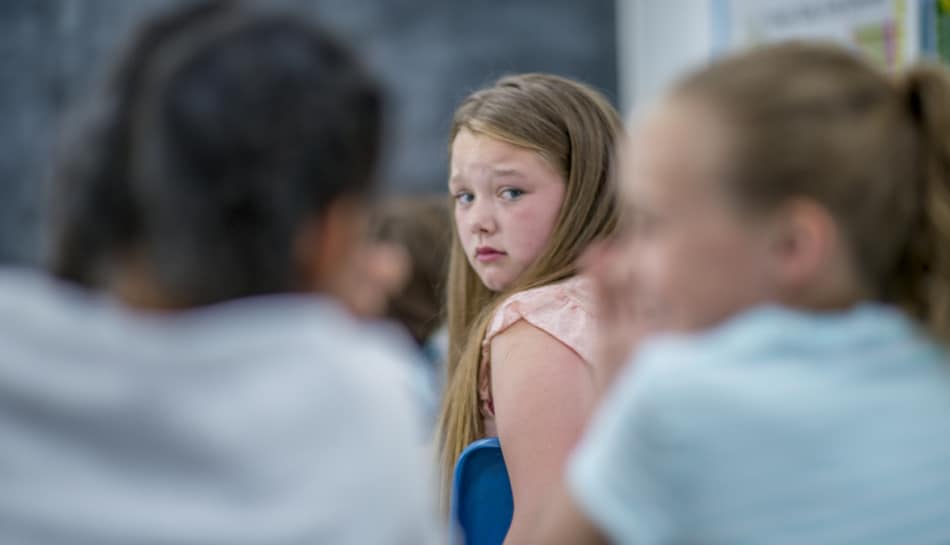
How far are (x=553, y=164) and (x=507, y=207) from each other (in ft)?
0.34

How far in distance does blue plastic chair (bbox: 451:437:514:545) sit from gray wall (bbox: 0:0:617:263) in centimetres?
288

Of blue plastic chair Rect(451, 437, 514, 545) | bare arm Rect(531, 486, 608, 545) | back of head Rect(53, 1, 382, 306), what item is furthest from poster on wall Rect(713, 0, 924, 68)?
back of head Rect(53, 1, 382, 306)

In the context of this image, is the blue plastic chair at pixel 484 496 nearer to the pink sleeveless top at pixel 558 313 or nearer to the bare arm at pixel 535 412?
the bare arm at pixel 535 412

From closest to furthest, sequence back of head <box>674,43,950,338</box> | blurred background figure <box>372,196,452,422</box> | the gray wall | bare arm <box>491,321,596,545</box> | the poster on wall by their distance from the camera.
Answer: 1. back of head <box>674,43,950,338</box>
2. bare arm <box>491,321,596,545</box>
3. the poster on wall
4. blurred background figure <box>372,196,452,422</box>
5. the gray wall

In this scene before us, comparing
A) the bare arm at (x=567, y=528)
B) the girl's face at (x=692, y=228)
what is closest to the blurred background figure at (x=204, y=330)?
the bare arm at (x=567, y=528)

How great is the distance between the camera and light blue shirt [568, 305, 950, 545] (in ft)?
2.81

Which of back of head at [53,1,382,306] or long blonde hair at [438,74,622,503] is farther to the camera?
long blonde hair at [438,74,622,503]

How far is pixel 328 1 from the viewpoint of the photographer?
15.5ft

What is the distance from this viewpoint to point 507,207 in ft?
6.06

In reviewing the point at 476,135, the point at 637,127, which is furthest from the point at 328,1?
the point at 637,127

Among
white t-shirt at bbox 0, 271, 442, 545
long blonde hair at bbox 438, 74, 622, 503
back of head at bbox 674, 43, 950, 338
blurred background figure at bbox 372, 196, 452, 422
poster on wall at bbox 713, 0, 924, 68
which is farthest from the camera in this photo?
blurred background figure at bbox 372, 196, 452, 422

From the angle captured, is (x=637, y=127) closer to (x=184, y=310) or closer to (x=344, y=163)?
(x=344, y=163)

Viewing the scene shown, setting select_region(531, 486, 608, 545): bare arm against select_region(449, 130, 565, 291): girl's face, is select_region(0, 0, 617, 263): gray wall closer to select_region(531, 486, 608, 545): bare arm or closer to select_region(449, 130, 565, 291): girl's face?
select_region(449, 130, 565, 291): girl's face

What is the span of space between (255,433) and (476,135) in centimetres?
117
